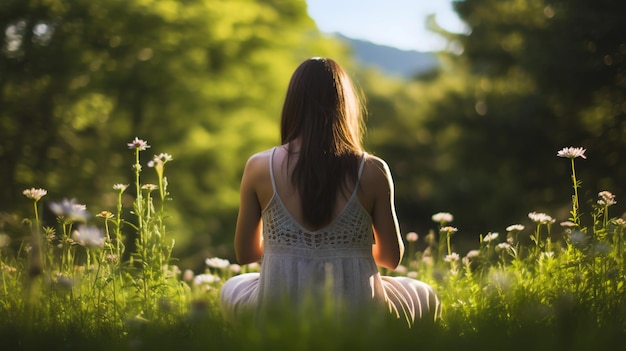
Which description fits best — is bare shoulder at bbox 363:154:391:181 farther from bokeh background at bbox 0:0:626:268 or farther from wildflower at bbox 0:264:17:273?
bokeh background at bbox 0:0:626:268

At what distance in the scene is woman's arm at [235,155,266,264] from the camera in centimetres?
276

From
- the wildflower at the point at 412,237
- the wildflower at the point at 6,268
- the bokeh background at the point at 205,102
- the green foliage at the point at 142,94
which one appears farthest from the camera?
the bokeh background at the point at 205,102

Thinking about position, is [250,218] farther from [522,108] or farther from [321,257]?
[522,108]

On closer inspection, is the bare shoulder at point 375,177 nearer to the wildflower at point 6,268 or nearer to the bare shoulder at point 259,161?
the bare shoulder at point 259,161

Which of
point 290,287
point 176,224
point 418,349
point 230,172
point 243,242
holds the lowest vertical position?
point 418,349

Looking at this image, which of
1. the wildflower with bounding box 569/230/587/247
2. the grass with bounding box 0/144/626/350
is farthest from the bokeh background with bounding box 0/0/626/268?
the wildflower with bounding box 569/230/587/247

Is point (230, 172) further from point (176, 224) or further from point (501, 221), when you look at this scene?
point (501, 221)

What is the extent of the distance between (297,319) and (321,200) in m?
0.90

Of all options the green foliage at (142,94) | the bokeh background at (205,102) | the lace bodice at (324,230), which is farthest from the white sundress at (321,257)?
the green foliage at (142,94)

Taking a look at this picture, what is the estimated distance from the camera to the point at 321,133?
269 centimetres

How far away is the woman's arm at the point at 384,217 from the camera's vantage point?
106 inches

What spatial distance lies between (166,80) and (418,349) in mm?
13066

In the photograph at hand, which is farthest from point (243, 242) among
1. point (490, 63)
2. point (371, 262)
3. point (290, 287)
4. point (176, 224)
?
point (490, 63)

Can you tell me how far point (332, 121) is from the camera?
270 cm
